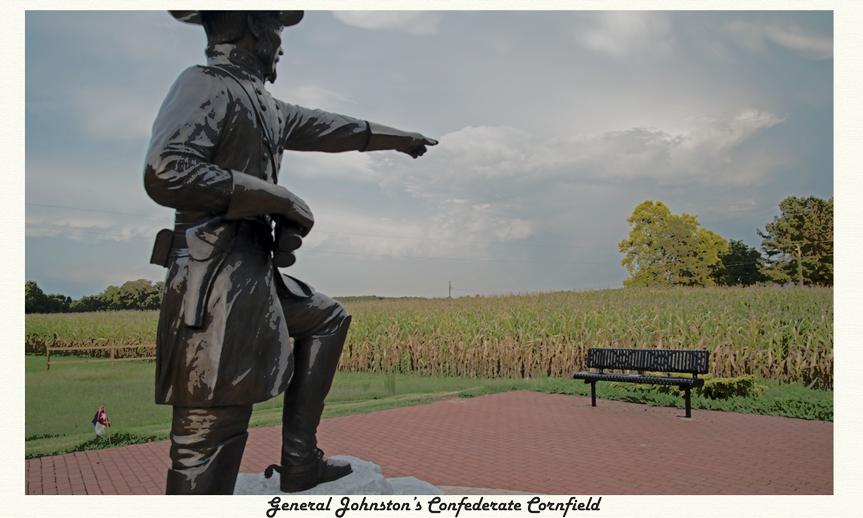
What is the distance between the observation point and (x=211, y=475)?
88.7 inches

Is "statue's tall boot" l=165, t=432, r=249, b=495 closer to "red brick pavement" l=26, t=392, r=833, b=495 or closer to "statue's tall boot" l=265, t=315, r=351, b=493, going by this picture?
"statue's tall boot" l=265, t=315, r=351, b=493

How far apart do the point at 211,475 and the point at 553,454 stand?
382 cm

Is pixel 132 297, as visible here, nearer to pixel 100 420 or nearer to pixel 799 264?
pixel 100 420

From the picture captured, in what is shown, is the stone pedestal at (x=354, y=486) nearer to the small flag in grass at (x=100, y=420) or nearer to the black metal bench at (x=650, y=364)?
the small flag in grass at (x=100, y=420)

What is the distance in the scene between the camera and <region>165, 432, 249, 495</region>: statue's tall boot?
7.31ft

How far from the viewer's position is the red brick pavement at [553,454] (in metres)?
4.45

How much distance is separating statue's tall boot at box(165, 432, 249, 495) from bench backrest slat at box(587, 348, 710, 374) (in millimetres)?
6779

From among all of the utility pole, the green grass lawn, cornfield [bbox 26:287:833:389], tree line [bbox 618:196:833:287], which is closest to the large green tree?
tree line [bbox 618:196:833:287]

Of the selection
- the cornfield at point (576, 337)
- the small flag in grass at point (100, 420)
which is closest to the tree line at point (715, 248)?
the cornfield at point (576, 337)

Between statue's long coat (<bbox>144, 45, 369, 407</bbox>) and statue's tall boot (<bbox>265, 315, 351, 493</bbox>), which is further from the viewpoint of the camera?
statue's tall boot (<bbox>265, 315, 351, 493</bbox>)

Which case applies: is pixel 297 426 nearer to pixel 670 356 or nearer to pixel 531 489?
pixel 531 489

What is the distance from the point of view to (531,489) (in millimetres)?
4242

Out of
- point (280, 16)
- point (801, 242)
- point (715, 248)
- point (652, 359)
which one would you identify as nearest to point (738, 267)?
point (715, 248)

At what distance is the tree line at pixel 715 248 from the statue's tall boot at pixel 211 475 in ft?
92.7
